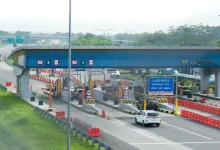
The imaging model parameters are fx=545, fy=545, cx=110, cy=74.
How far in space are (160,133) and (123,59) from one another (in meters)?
23.4

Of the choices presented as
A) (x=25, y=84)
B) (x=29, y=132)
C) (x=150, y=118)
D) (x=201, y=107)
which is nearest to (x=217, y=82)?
(x=201, y=107)

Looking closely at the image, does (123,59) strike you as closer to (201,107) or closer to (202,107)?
(201,107)

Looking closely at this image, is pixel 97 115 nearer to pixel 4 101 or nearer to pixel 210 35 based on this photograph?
pixel 4 101

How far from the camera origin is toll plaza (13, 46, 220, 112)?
61938 millimetres

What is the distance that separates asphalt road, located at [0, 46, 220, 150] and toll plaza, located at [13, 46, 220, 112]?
988 cm

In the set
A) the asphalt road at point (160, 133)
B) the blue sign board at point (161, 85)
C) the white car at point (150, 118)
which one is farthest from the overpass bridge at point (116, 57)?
the white car at point (150, 118)

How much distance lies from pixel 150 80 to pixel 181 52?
1558 cm

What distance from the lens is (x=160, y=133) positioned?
4225 centimetres

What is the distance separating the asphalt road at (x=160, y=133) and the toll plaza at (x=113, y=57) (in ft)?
32.4

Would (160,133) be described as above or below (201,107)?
below

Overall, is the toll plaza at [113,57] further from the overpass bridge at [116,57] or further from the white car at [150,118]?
the white car at [150,118]

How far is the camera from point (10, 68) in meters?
133

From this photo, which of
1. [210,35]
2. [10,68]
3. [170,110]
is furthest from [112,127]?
[210,35]

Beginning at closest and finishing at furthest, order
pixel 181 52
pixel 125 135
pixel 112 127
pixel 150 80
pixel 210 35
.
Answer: pixel 125 135
pixel 112 127
pixel 150 80
pixel 181 52
pixel 210 35
